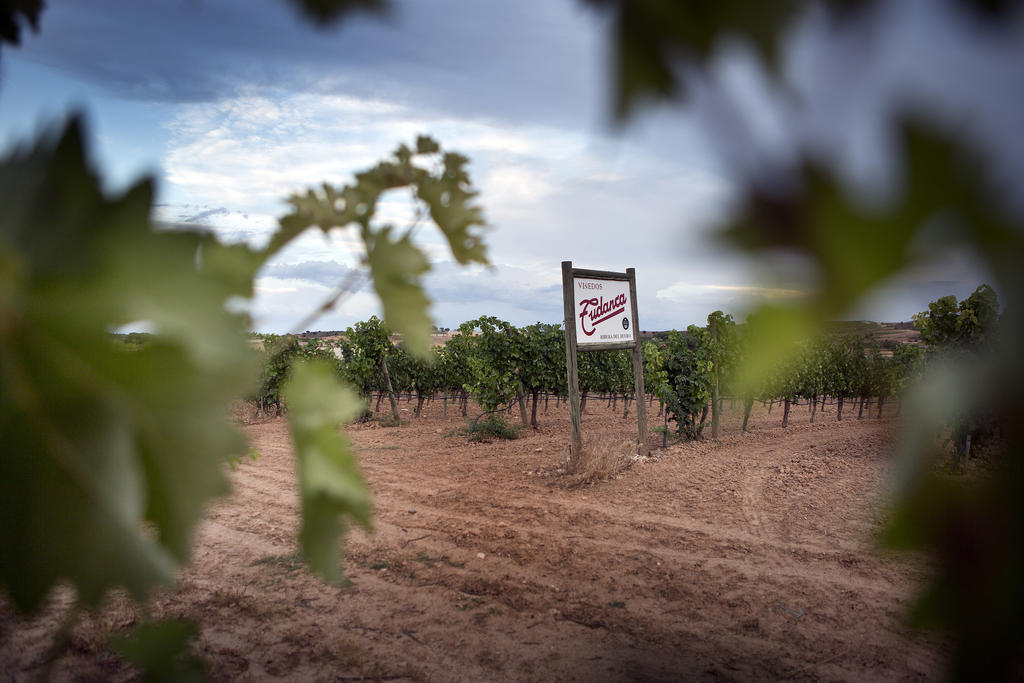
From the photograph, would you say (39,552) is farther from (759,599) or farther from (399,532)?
(399,532)

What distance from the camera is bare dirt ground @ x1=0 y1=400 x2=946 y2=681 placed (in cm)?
374

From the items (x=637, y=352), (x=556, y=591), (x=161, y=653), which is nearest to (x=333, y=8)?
(x=161, y=653)

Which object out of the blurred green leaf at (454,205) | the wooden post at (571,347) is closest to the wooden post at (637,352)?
the wooden post at (571,347)

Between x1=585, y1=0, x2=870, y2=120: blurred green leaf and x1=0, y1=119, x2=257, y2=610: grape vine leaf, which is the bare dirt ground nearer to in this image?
x1=0, y1=119, x2=257, y2=610: grape vine leaf

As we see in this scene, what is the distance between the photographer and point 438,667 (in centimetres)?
376

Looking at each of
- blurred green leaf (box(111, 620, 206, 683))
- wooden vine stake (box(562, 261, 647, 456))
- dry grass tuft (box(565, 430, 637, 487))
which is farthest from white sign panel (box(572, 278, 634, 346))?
blurred green leaf (box(111, 620, 206, 683))

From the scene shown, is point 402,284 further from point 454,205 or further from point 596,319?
point 596,319

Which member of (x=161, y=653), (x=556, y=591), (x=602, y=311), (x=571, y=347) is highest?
(x=602, y=311)

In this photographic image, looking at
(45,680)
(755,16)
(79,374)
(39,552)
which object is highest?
(755,16)

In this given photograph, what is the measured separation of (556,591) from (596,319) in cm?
579

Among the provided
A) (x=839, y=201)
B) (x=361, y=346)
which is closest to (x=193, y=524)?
(x=839, y=201)

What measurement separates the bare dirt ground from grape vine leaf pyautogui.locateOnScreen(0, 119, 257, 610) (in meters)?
0.08

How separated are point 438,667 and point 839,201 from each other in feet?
13.8

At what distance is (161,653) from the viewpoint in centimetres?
65
